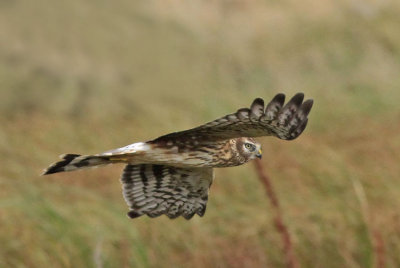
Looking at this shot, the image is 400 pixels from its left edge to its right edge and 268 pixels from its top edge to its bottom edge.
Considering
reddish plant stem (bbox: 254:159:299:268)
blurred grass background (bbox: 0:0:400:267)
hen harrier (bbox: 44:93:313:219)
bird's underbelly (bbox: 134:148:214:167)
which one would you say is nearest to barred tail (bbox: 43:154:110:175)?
hen harrier (bbox: 44:93:313:219)

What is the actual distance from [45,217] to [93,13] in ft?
51.2

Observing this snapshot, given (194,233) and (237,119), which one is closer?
(237,119)

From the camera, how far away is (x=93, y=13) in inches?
759

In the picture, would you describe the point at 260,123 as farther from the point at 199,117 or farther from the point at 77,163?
the point at 199,117

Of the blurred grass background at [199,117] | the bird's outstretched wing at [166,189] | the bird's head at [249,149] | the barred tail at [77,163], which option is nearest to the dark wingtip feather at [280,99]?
the bird's head at [249,149]

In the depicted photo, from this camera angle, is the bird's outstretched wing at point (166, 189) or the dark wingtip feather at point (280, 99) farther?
the bird's outstretched wing at point (166, 189)

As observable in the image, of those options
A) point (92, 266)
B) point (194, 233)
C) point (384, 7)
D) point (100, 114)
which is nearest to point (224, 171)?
point (194, 233)

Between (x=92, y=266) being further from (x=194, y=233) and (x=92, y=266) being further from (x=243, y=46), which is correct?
(x=243, y=46)

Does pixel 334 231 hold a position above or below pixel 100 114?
below

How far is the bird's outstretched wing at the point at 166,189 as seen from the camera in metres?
2.61

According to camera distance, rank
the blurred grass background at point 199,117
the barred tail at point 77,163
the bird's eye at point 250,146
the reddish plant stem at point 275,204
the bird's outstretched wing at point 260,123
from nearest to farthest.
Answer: the bird's outstretched wing at point 260,123, the barred tail at point 77,163, the bird's eye at point 250,146, the reddish plant stem at point 275,204, the blurred grass background at point 199,117

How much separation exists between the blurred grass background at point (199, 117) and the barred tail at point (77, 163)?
82 cm

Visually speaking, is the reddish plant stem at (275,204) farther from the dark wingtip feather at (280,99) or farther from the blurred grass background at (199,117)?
the blurred grass background at (199,117)

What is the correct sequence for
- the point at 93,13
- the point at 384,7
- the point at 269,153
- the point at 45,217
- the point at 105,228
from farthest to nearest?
the point at 93,13 < the point at 384,7 < the point at 269,153 < the point at 105,228 < the point at 45,217
